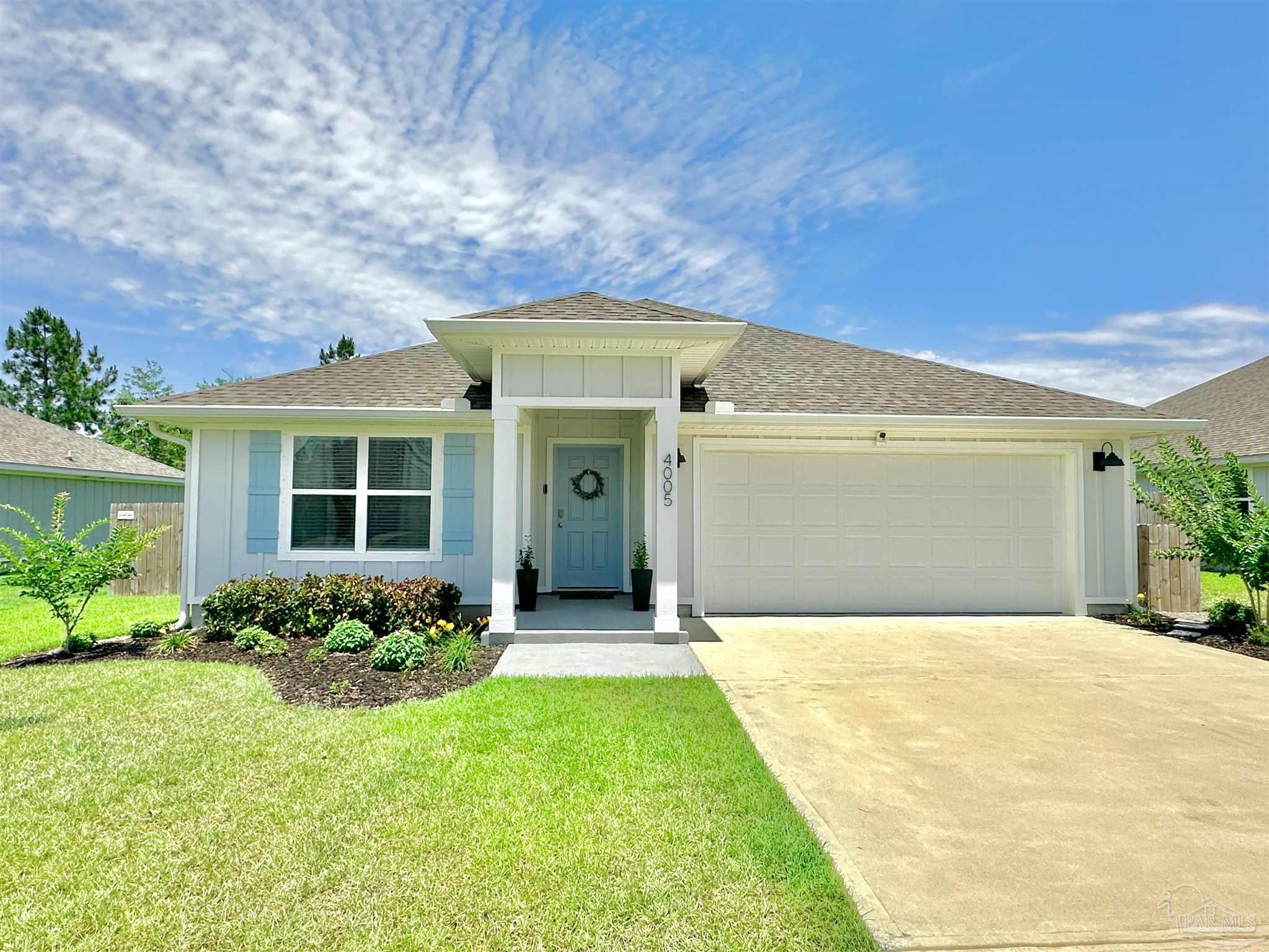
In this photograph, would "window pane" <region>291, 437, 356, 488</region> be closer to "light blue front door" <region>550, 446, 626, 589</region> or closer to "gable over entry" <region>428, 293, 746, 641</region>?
"gable over entry" <region>428, 293, 746, 641</region>

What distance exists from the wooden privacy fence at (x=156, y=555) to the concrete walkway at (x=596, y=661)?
8582 mm

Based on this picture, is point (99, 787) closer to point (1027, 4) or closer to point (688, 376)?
point (688, 376)

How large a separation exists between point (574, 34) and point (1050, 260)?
12.2 meters

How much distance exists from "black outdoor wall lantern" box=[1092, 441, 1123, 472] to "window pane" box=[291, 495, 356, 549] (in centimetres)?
1009

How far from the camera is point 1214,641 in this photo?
7.83m

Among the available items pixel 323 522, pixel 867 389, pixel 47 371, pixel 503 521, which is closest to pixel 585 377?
pixel 503 521

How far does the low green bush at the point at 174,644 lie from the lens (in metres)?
7.07

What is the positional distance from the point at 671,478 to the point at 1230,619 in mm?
7126

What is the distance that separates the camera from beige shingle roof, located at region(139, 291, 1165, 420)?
8531 millimetres

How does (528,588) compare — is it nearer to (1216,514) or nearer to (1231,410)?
(1216,514)

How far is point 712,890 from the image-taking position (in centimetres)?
261

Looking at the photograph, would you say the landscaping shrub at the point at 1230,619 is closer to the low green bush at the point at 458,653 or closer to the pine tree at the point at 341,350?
the low green bush at the point at 458,653

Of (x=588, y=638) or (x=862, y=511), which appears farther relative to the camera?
(x=862, y=511)

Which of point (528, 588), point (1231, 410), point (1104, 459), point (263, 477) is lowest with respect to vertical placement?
point (528, 588)
